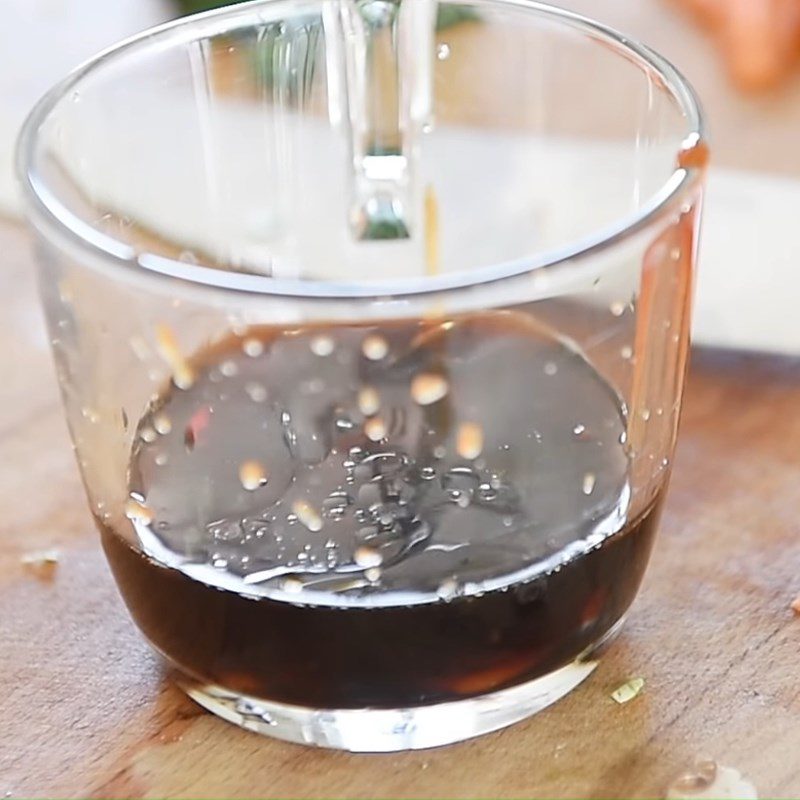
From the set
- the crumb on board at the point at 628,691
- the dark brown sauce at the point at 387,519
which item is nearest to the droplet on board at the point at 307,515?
the dark brown sauce at the point at 387,519

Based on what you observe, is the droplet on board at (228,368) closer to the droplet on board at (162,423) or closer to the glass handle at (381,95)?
the droplet on board at (162,423)

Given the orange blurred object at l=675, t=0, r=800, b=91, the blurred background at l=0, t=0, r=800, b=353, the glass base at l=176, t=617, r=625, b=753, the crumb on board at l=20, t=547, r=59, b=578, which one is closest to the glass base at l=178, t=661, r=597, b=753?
the glass base at l=176, t=617, r=625, b=753

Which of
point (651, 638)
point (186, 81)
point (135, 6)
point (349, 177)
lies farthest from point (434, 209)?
point (135, 6)

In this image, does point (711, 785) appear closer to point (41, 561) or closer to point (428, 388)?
point (428, 388)

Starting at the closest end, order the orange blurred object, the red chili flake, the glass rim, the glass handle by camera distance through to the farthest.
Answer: the glass rim, the red chili flake, the glass handle, the orange blurred object

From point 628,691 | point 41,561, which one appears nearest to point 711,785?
point 628,691

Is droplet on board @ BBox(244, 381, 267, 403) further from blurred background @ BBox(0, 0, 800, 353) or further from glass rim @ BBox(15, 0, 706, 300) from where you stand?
blurred background @ BBox(0, 0, 800, 353)
